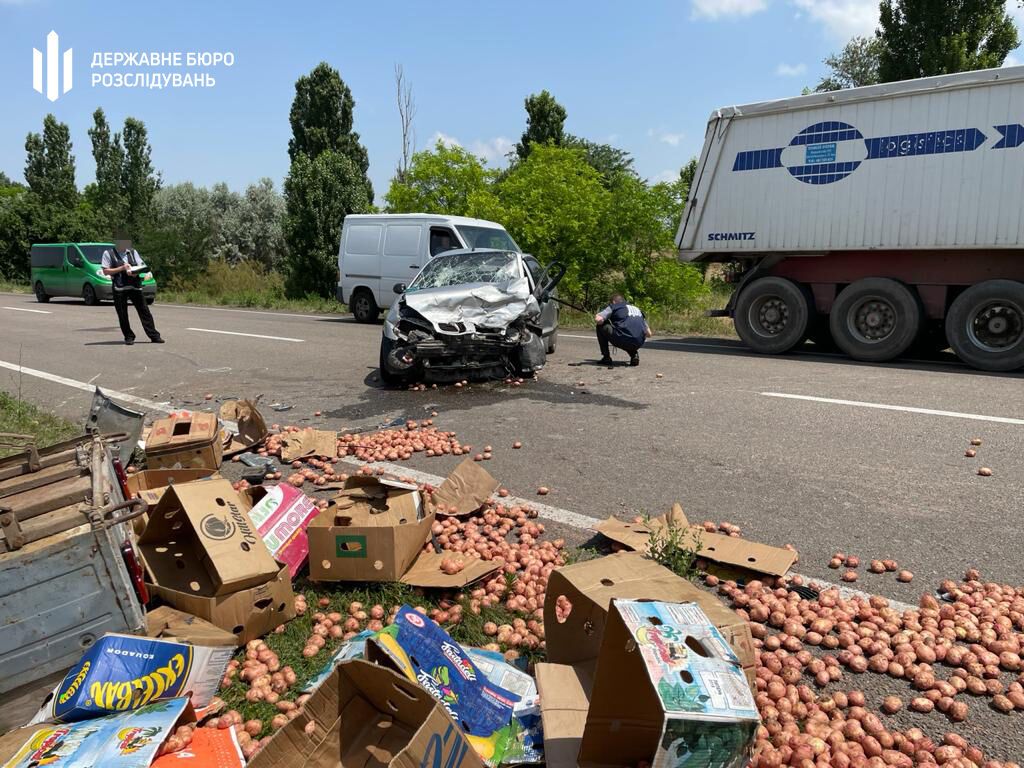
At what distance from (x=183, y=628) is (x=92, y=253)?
25450 mm

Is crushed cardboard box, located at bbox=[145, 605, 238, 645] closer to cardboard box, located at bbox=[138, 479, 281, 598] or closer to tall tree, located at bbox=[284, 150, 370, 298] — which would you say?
cardboard box, located at bbox=[138, 479, 281, 598]

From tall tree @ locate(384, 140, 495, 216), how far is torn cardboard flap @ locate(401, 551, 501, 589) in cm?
1850

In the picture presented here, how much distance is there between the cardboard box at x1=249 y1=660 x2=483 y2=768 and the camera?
1919 mm

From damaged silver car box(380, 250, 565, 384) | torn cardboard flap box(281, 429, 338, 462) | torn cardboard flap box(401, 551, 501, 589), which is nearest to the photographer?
torn cardboard flap box(401, 551, 501, 589)

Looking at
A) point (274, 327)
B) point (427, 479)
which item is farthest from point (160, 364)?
point (427, 479)

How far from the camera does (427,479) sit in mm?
5133

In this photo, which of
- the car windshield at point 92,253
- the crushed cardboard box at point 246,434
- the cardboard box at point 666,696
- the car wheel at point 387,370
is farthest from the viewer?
the car windshield at point 92,253

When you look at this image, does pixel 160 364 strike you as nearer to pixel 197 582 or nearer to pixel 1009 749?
pixel 197 582

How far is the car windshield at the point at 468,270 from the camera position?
29.6ft

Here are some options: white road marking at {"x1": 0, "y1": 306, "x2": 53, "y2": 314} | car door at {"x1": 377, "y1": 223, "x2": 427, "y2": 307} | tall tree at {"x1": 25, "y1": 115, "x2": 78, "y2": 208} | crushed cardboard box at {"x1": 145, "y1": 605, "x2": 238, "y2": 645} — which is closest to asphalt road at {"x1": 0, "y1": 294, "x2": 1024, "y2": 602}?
crushed cardboard box at {"x1": 145, "y1": 605, "x2": 238, "y2": 645}

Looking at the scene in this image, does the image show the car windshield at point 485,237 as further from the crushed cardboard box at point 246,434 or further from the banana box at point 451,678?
the banana box at point 451,678

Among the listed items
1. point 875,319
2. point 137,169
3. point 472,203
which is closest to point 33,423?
point 875,319

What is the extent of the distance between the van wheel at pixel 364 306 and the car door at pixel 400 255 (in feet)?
1.49

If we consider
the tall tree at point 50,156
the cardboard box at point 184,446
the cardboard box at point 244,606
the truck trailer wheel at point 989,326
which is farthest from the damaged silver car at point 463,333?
the tall tree at point 50,156
